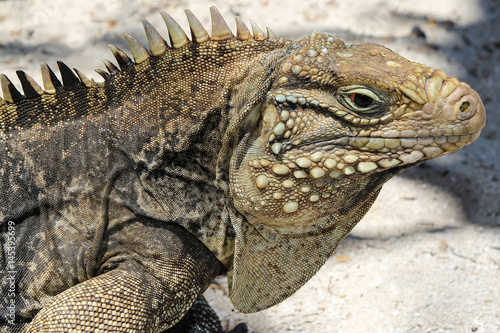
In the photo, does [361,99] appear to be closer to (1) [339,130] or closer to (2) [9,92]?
(1) [339,130]

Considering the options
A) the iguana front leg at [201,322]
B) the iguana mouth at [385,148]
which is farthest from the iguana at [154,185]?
the iguana front leg at [201,322]

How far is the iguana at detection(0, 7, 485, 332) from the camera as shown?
3.01 m

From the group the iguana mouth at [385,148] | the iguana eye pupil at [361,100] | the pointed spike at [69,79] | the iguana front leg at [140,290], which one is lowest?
the iguana front leg at [140,290]

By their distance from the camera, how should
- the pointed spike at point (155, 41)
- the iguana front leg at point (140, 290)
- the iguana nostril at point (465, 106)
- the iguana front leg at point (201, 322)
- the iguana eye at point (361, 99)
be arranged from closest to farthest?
1. the iguana nostril at point (465, 106)
2. the iguana eye at point (361, 99)
3. the iguana front leg at point (140, 290)
4. the pointed spike at point (155, 41)
5. the iguana front leg at point (201, 322)

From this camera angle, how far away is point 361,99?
9.36 ft

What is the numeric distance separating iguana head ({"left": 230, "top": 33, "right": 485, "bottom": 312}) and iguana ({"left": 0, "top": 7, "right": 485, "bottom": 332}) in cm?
2

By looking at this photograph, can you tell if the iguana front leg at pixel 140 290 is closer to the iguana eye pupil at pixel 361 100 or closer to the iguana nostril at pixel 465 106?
the iguana eye pupil at pixel 361 100

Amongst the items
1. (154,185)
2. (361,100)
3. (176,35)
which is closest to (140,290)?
(154,185)

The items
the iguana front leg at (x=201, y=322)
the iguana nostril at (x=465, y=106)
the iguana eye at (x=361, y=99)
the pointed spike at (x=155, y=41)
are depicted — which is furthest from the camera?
the iguana front leg at (x=201, y=322)

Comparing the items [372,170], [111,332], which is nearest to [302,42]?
[372,170]

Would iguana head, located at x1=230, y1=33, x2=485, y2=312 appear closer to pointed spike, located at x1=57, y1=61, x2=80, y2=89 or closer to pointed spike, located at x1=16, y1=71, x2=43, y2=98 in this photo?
pointed spike, located at x1=57, y1=61, x2=80, y2=89

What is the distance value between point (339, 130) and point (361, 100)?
189mm

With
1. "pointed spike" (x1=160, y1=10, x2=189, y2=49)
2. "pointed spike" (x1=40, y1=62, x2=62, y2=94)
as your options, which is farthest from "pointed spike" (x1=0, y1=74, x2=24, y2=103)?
"pointed spike" (x1=160, y1=10, x2=189, y2=49)

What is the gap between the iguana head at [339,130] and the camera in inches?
108
